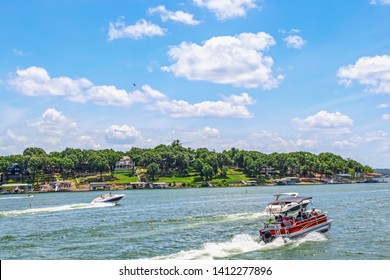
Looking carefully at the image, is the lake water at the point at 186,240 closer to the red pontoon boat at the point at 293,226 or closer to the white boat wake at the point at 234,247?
the white boat wake at the point at 234,247

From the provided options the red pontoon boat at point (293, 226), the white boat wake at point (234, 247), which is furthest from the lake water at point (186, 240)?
the red pontoon boat at point (293, 226)

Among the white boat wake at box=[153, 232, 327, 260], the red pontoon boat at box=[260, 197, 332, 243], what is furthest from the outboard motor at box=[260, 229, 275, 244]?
the white boat wake at box=[153, 232, 327, 260]

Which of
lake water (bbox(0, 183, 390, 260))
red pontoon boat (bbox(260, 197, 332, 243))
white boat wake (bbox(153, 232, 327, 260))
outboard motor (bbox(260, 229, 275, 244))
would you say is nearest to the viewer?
white boat wake (bbox(153, 232, 327, 260))

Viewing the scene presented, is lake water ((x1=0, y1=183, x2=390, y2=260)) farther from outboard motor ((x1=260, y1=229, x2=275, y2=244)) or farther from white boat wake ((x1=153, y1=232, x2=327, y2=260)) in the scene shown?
outboard motor ((x1=260, y1=229, x2=275, y2=244))

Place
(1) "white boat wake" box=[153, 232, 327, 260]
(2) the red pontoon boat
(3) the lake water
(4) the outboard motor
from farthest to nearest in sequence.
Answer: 1. (2) the red pontoon boat
2. (4) the outboard motor
3. (3) the lake water
4. (1) "white boat wake" box=[153, 232, 327, 260]

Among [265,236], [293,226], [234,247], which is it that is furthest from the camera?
[293,226]

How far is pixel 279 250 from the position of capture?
4138 centimetres

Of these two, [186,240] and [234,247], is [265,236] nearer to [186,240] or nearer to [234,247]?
[234,247]

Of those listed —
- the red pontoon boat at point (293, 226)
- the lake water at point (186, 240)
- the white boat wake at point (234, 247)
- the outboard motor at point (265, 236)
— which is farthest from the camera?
the red pontoon boat at point (293, 226)

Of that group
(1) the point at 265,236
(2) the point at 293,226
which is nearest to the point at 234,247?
(1) the point at 265,236

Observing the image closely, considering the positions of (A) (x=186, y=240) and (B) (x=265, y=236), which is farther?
(A) (x=186, y=240)
